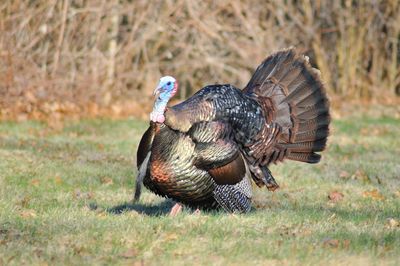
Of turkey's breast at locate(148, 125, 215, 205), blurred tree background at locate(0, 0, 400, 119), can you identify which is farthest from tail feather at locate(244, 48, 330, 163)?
blurred tree background at locate(0, 0, 400, 119)

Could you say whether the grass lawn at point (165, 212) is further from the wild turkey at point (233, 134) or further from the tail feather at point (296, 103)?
the tail feather at point (296, 103)

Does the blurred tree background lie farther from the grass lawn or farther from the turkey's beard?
the turkey's beard

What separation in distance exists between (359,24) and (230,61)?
319 centimetres

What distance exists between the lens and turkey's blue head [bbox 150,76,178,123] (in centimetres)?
727

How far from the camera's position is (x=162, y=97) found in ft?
24.1

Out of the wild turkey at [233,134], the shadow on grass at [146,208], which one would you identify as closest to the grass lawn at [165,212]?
the shadow on grass at [146,208]

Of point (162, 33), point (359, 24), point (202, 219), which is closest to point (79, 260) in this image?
point (202, 219)

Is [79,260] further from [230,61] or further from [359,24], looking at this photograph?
[359,24]

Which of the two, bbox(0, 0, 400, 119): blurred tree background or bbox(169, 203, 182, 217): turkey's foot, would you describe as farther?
bbox(0, 0, 400, 119): blurred tree background

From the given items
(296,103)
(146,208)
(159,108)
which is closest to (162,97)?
(159,108)

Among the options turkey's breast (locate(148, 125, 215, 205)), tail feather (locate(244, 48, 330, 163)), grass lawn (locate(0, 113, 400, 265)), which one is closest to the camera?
grass lawn (locate(0, 113, 400, 265))

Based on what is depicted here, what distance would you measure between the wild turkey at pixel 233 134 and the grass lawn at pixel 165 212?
27cm

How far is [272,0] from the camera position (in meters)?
18.1

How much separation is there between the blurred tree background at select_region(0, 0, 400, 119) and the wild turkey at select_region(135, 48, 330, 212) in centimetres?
726
